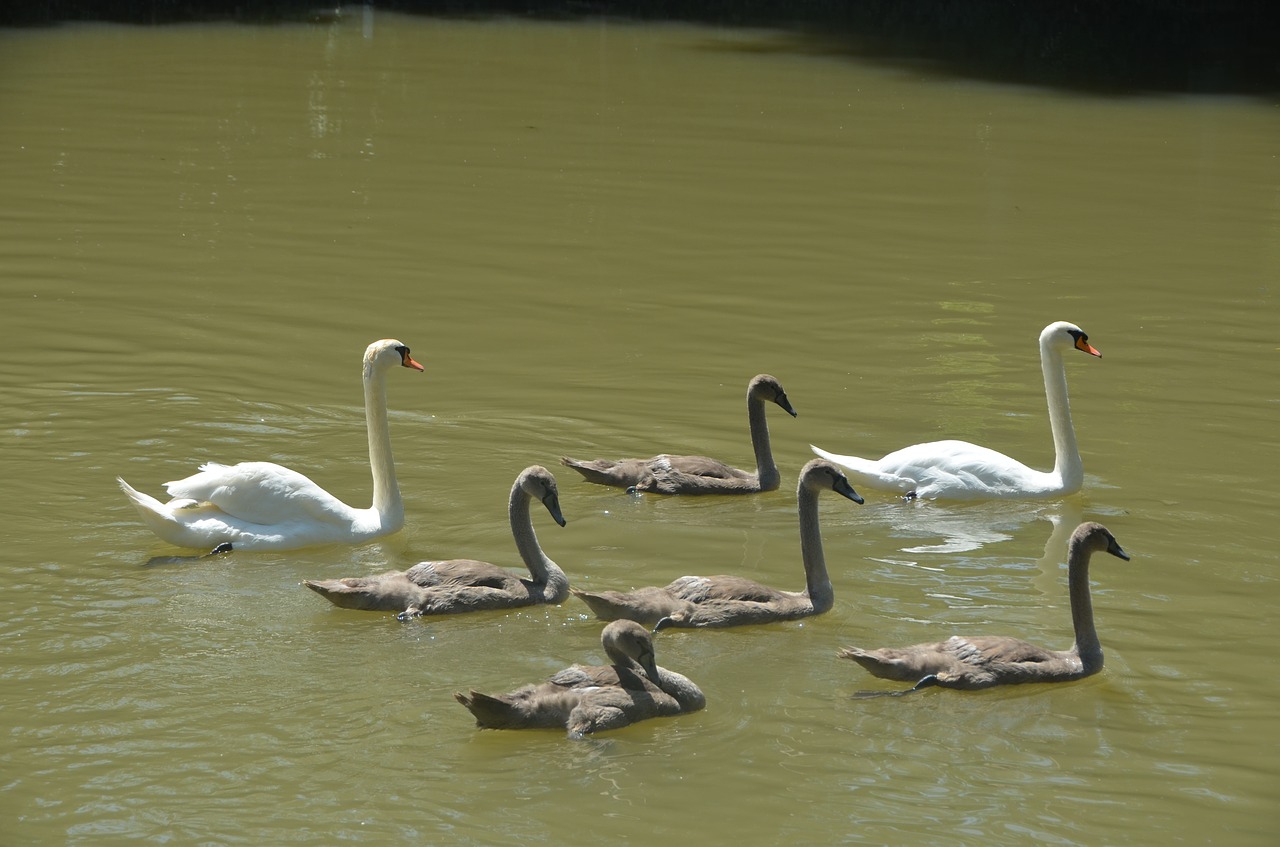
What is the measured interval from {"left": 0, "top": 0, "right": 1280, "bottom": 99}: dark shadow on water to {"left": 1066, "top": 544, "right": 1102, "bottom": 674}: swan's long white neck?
18934 millimetres

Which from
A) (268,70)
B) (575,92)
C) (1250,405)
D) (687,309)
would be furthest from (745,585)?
(268,70)

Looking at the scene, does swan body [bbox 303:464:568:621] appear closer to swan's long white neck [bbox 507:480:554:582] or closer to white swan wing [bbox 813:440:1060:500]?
swan's long white neck [bbox 507:480:554:582]

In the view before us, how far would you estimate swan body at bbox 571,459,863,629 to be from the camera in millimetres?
7699

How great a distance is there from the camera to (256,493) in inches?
335

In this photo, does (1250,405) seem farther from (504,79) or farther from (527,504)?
(504,79)

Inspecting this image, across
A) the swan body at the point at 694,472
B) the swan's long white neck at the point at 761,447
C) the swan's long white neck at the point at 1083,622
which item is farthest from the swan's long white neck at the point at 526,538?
the swan's long white neck at the point at 1083,622

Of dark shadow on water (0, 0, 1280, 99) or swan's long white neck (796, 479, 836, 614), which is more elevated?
dark shadow on water (0, 0, 1280, 99)

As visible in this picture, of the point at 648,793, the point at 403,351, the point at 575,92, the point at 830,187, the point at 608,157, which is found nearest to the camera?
the point at 648,793

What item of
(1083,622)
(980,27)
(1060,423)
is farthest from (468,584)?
(980,27)

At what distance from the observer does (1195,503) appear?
9648 mm

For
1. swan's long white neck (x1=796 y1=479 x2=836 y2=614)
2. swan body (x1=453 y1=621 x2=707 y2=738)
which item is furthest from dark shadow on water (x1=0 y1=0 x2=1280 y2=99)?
swan body (x1=453 y1=621 x2=707 y2=738)

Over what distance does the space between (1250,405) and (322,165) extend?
34.2 feet

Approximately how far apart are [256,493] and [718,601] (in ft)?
7.71

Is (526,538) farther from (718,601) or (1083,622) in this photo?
(1083,622)
